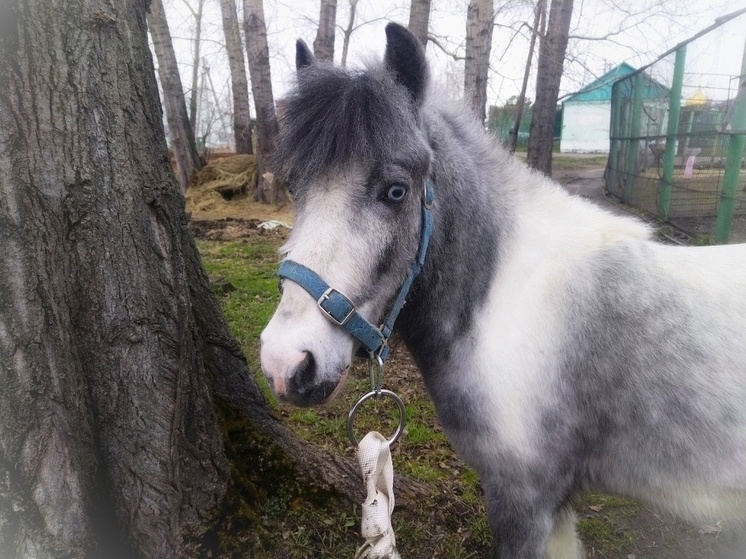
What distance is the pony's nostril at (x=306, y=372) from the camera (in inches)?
57.1

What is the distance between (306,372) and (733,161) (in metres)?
6.23

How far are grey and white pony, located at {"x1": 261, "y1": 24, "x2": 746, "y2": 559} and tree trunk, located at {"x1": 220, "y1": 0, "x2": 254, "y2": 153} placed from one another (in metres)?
12.8

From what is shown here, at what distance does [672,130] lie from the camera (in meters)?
7.74

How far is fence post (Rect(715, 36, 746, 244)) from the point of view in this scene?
5.37 metres

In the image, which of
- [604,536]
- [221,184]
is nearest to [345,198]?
[604,536]

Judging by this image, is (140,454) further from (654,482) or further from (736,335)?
(736,335)

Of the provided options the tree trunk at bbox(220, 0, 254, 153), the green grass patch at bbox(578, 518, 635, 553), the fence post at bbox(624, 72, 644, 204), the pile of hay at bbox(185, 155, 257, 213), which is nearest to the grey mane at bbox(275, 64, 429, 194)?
the green grass patch at bbox(578, 518, 635, 553)

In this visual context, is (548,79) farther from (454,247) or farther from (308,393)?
(308,393)

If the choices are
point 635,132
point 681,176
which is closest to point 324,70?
point 681,176

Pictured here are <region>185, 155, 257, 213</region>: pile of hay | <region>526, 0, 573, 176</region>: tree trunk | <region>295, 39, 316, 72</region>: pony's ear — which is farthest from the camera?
<region>185, 155, 257, 213</region>: pile of hay

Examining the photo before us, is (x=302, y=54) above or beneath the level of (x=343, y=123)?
above

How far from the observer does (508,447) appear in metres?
1.81

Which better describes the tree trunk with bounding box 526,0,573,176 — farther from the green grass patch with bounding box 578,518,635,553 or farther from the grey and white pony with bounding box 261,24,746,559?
the grey and white pony with bounding box 261,24,746,559

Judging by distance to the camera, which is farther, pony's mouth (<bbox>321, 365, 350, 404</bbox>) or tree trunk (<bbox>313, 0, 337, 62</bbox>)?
tree trunk (<bbox>313, 0, 337, 62</bbox>)
